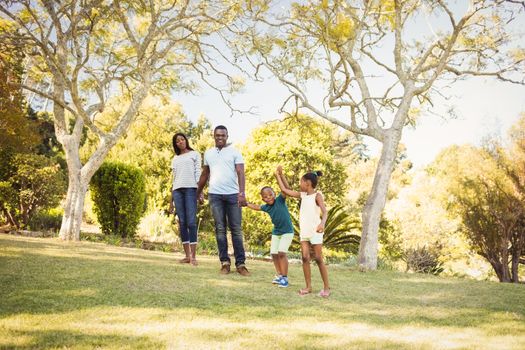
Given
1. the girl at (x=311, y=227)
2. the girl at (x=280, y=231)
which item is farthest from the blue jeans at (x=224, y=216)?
the girl at (x=311, y=227)

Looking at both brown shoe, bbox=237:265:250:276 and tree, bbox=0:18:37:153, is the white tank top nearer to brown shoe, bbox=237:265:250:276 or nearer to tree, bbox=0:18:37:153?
brown shoe, bbox=237:265:250:276

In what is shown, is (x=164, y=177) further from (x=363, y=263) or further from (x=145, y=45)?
(x=363, y=263)

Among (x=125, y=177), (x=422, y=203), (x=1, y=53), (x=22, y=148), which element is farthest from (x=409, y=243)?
(x=1, y=53)

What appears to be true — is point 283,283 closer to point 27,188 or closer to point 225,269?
point 225,269

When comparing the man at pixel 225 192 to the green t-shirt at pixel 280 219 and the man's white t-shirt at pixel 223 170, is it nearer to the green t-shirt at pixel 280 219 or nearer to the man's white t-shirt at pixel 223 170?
the man's white t-shirt at pixel 223 170

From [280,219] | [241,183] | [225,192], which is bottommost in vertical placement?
[280,219]

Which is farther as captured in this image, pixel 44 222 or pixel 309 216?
pixel 44 222

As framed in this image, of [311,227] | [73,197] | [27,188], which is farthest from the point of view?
[27,188]

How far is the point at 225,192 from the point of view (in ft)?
20.4

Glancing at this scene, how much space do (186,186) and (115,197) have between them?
773 centimetres

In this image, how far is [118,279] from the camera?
5117mm

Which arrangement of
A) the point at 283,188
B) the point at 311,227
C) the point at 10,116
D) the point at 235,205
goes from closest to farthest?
the point at 311,227
the point at 283,188
the point at 235,205
the point at 10,116

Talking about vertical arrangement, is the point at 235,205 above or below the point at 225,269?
above

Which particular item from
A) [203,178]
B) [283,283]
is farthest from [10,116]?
[283,283]
